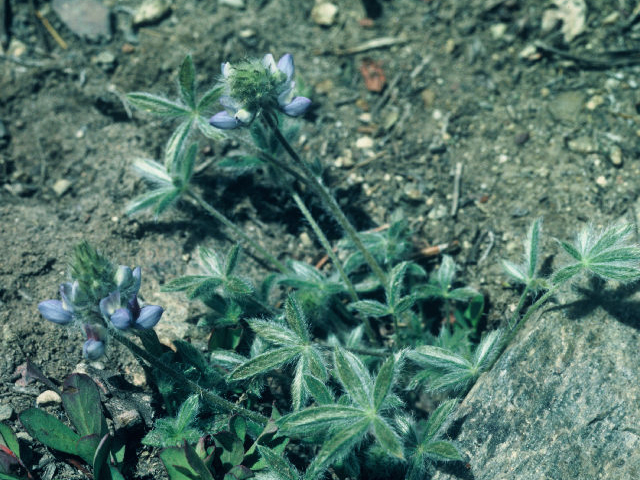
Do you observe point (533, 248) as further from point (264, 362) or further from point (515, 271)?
point (264, 362)

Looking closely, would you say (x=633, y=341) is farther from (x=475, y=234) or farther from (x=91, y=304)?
(x=91, y=304)

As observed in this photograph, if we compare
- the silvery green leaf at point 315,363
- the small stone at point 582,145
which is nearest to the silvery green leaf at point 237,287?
the silvery green leaf at point 315,363

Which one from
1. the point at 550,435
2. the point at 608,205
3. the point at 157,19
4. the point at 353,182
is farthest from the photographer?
the point at 157,19

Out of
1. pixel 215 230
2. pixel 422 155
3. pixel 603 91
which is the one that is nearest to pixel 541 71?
pixel 603 91

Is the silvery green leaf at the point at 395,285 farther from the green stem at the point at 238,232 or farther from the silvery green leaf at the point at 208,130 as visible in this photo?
the silvery green leaf at the point at 208,130

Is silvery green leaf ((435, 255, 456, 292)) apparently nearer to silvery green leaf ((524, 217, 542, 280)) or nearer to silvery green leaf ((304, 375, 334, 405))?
silvery green leaf ((524, 217, 542, 280))
